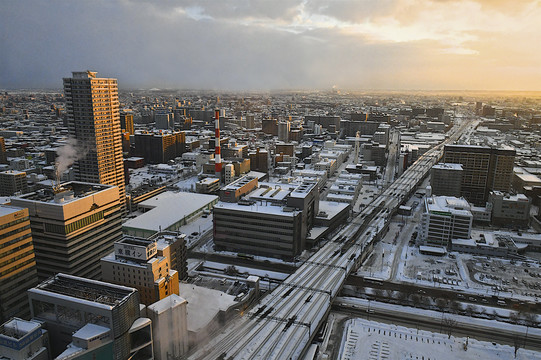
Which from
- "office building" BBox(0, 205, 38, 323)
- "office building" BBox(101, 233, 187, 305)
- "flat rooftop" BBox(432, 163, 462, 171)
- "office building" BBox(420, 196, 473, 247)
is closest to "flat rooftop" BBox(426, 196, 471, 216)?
"office building" BBox(420, 196, 473, 247)

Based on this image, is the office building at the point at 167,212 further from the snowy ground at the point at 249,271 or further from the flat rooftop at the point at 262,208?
the flat rooftop at the point at 262,208

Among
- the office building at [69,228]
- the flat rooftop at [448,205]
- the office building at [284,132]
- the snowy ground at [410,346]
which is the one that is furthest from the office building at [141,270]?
the office building at [284,132]

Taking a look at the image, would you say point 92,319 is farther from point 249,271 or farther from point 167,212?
point 167,212

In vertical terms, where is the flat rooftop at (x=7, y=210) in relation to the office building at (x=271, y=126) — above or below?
above

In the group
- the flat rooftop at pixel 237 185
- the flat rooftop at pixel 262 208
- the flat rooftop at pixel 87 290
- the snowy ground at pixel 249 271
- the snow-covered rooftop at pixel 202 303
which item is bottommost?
the snowy ground at pixel 249 271

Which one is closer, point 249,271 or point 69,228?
Answer: point 69,228

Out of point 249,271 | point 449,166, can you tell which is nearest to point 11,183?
point 249,271

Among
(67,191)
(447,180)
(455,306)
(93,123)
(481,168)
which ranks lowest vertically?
(455,306)
